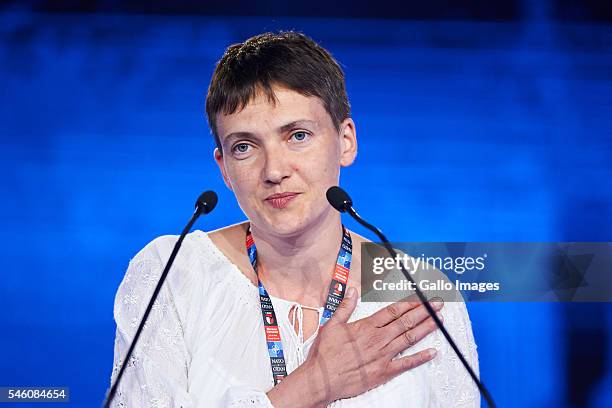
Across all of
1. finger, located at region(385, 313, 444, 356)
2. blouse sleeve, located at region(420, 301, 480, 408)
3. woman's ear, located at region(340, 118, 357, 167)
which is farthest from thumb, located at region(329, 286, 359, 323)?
woman's ear, located at region(340, 118, 357, 167)

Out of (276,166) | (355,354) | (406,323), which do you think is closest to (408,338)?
(406,323)

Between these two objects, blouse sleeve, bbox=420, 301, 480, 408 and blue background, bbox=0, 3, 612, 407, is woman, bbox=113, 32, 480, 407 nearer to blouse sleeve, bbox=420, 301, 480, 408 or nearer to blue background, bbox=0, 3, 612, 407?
blouse sleeve, bbox=420, 301, 480, 408

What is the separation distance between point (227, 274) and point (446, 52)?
109cm

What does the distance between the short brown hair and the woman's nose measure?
4.9 inches

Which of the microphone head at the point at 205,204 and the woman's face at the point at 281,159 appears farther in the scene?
the woman's face at the point at 281,159

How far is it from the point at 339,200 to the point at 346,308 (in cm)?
46

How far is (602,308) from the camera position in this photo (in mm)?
2543

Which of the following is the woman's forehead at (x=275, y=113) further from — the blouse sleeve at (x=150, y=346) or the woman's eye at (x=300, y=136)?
the blouse sleeve at (x=150, y=346)

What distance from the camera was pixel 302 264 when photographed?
82.1 inches

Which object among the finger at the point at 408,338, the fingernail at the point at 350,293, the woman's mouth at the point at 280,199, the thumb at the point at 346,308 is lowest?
the finger at the point at 408,338

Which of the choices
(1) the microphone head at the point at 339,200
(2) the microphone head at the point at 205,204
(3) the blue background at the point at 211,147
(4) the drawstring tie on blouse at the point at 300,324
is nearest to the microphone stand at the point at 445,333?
(1) the microphone head at the point at 339,200

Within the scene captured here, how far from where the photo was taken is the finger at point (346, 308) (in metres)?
1.99

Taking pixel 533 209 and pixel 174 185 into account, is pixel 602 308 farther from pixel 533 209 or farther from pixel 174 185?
pixel 174 185

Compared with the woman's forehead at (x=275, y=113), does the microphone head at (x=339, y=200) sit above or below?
below
